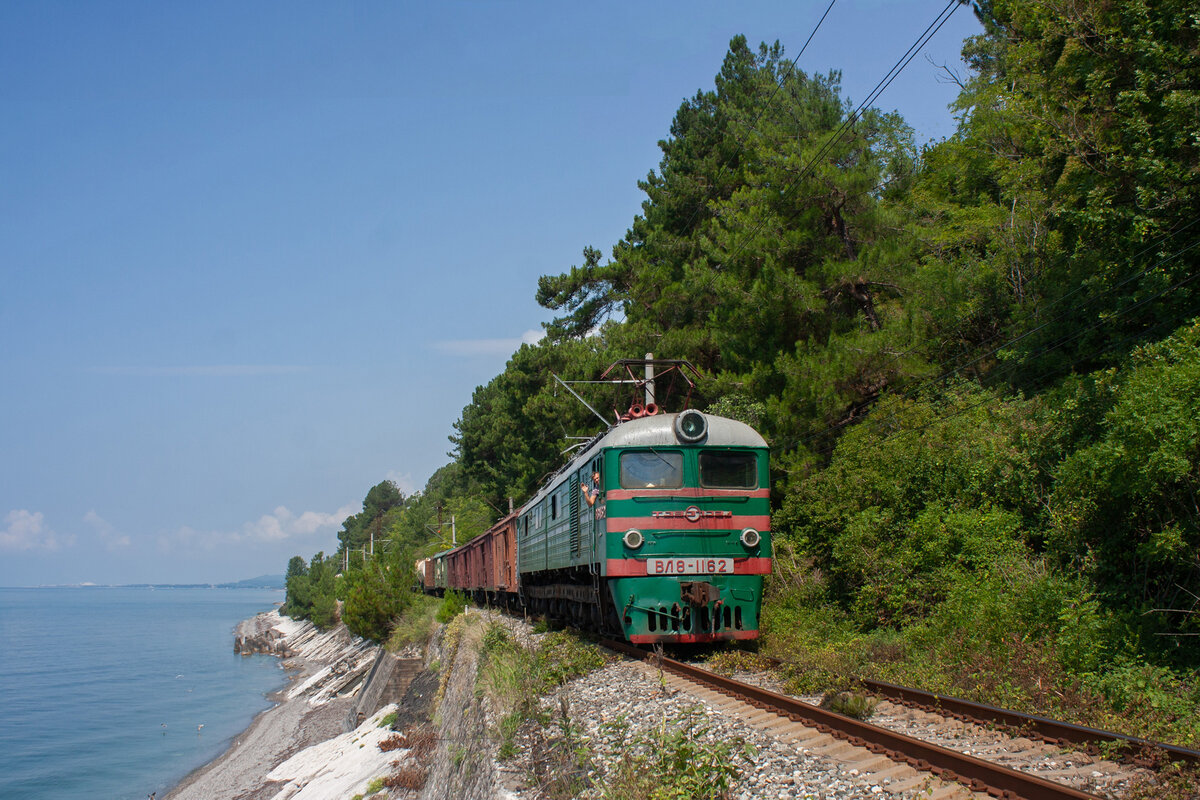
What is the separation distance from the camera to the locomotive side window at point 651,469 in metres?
11.4

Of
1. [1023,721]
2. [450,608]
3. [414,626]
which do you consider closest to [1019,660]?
[1023,721]

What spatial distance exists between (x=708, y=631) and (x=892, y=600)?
3065 mm

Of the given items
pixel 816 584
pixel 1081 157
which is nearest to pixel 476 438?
pixel 816 584

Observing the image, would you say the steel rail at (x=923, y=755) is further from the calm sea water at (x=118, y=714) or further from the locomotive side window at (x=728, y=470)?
the calm sea water at (x=118, y=714)

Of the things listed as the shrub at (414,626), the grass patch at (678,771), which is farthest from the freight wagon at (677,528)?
the shrub at (414,626)

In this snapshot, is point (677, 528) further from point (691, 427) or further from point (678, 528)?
point (691, 427)

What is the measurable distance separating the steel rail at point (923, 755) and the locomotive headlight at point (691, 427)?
12.1 ft

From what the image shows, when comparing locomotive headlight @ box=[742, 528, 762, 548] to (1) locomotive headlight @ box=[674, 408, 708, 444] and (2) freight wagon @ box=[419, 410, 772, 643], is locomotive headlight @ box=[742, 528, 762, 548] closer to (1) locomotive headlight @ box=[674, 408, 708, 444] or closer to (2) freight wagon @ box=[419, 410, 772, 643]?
(2) freight wagon @ box=[419, 410, 772, 643]

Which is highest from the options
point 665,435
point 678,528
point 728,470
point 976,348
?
point 976,348

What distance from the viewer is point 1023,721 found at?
20.5ft

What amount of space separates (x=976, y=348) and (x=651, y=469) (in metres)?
9.51

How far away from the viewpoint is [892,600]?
12344 mm

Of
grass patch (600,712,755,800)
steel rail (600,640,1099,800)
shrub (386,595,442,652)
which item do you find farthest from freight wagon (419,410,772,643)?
shrub (386,595,442,652)

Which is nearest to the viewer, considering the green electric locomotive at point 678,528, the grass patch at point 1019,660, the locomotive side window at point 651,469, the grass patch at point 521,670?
the grass patch at point 1019,660
